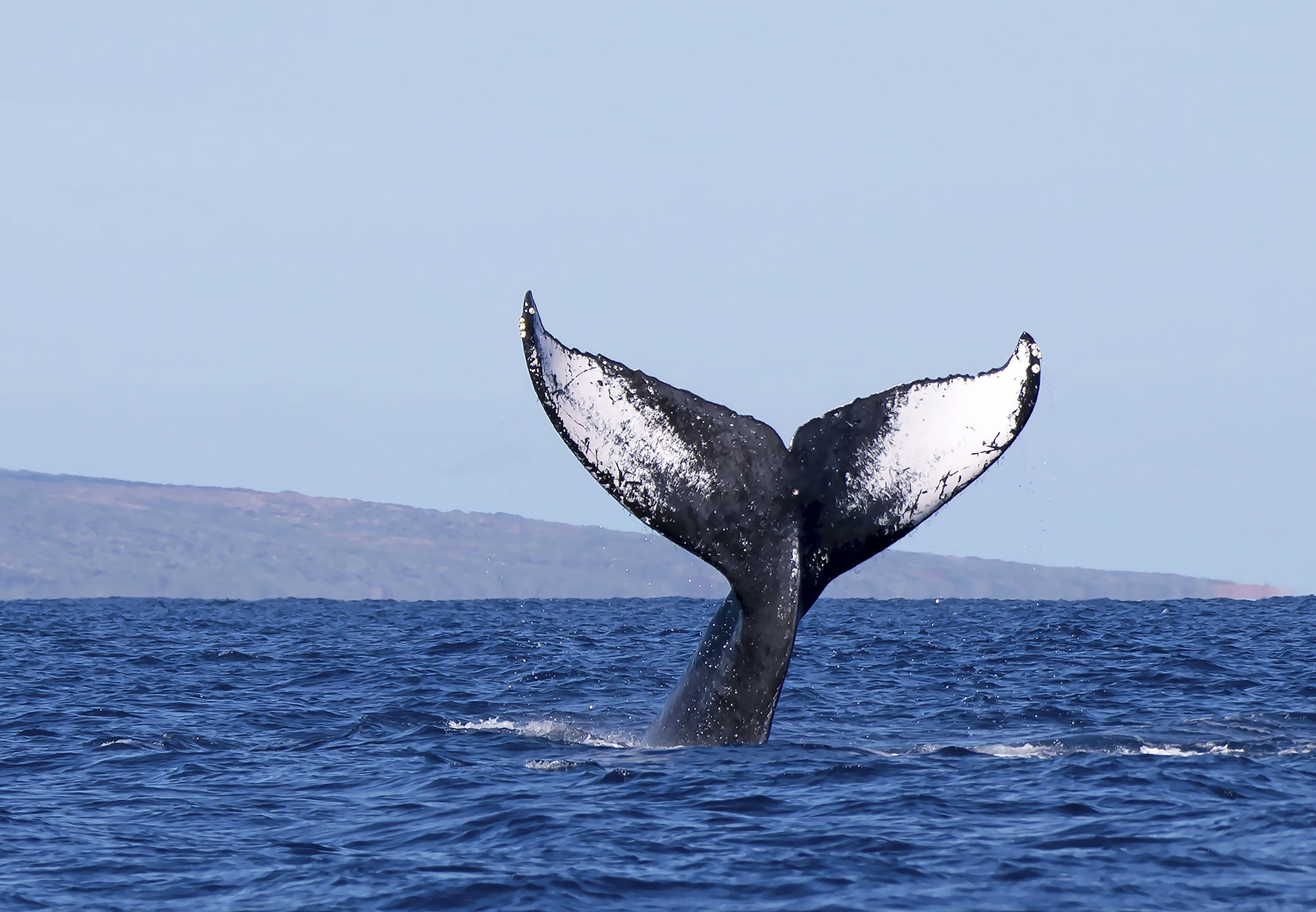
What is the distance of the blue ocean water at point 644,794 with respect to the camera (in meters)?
7.80

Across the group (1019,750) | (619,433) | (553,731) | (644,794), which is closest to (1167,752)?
(1019,750)

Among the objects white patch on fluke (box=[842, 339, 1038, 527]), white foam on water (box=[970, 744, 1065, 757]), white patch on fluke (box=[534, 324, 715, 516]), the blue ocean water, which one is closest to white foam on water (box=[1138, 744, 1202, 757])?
the blue ocean water

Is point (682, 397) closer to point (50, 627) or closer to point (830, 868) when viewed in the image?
point (830, 868)

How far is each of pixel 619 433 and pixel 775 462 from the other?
3.40 feet

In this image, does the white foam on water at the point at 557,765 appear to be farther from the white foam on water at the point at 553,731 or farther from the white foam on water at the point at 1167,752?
the white foam on water at the point at 1167,752

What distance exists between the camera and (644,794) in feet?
32.7

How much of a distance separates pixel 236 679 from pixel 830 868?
14.3 metres

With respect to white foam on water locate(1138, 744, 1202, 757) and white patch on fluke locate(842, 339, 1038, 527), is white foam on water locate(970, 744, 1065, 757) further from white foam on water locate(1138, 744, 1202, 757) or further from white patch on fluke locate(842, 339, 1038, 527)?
white patch on fluke locate(842, 339, 1038, 527)

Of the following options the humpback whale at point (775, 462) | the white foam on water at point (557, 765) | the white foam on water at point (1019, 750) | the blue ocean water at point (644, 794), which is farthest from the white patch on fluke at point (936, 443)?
the white foam on water at point (1019, 750)

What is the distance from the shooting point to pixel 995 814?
9.30 meters

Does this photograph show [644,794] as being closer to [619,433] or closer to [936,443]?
[619,433]

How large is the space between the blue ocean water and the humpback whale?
141cm

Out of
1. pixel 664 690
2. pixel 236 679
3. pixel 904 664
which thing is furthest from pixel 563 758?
pixel 904 664

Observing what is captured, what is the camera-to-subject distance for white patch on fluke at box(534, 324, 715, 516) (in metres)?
8.25
